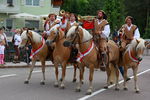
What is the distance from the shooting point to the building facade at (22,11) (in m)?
45.3

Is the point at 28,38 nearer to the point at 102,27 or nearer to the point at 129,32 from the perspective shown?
the point at 102,27

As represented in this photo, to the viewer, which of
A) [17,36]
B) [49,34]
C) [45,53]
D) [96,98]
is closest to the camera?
[96,98]

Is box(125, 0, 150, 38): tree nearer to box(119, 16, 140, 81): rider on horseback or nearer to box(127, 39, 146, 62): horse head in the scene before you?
box(119, 16, 140, 81): rider on horseback

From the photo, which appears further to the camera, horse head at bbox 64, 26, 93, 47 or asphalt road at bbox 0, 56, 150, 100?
horse head at bbox 64, 26, 93, 47

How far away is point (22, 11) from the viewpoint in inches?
1854

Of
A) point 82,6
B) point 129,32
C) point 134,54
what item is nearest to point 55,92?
point 134,54

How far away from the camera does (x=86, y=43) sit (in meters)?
11.7

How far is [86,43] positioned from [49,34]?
1614mm

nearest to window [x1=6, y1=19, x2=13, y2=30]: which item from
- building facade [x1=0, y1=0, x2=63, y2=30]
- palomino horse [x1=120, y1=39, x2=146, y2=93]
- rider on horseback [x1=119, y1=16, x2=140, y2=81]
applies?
building facade [x1=0, y1=0, x2=63, y2=30]

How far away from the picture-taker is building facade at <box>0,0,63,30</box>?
45312 millimetres


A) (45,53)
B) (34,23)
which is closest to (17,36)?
(45,53)

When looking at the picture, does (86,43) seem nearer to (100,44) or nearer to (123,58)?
(100,44)

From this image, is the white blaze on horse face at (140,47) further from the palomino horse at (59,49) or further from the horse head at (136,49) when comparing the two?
the palomino horse at (59,49)

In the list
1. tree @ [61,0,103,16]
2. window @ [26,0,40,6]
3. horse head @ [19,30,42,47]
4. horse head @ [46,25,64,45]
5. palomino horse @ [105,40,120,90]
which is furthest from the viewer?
tree @ [61,0,103,16]
